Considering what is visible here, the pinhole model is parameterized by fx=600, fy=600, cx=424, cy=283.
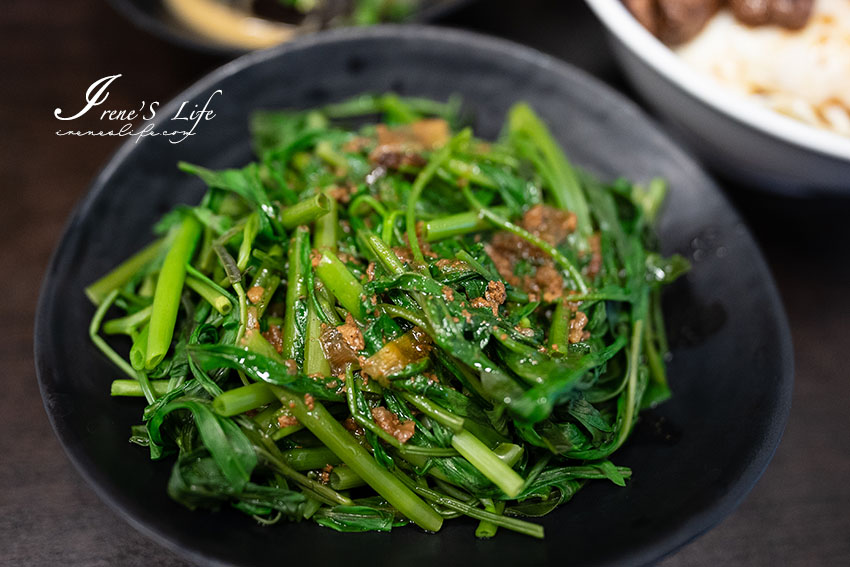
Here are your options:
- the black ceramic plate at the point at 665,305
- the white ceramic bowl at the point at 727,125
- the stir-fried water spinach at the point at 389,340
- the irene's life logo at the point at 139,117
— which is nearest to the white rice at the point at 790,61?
the white ceramic bowl at the point at 727,125

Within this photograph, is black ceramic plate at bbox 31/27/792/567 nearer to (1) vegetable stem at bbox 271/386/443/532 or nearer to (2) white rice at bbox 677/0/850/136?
(1) vegetable stem at bbox 271/386/443/532

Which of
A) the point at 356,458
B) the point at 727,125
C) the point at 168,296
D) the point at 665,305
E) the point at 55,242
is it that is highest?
the point at 55,242

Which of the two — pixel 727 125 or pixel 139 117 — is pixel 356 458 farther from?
pixel 139 117

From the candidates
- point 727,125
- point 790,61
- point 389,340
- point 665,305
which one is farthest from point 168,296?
point 790,61

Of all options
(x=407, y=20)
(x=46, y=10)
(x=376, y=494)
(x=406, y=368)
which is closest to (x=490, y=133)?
(x=407, y=20)

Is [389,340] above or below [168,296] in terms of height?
below

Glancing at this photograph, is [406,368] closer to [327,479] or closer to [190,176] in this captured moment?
[327,479]

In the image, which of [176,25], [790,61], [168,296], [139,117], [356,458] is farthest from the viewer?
[176,25]
